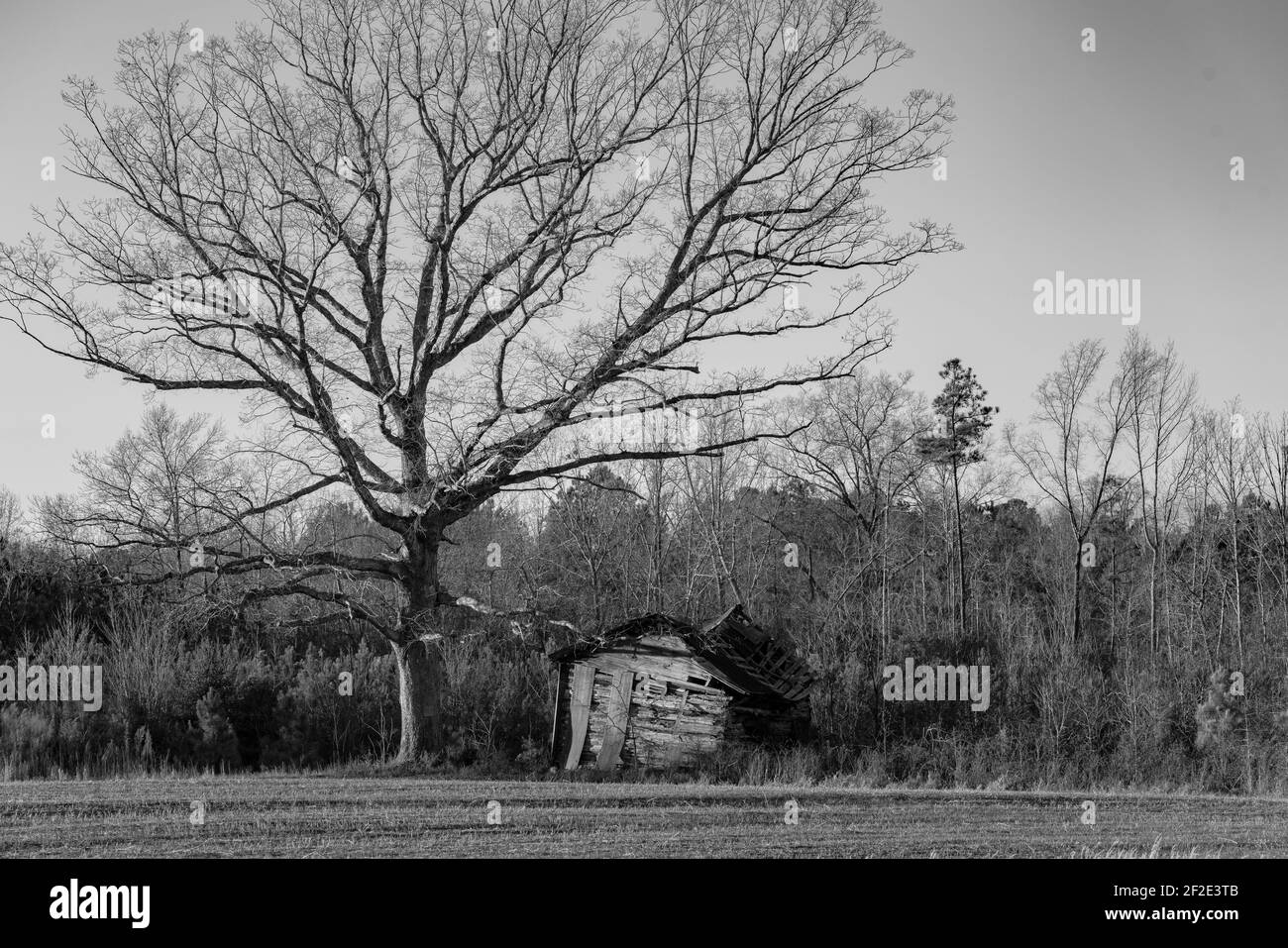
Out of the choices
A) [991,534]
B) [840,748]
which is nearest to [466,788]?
[840,748]

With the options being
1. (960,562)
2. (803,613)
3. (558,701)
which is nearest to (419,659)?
(558,701)

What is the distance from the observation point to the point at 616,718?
23.8 metres

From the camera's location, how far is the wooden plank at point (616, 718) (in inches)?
925

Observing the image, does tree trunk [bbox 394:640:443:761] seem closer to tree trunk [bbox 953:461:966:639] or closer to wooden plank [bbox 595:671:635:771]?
wooden plank [bbox 595:671:635:771]

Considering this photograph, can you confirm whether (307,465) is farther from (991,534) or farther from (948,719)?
(991,534)

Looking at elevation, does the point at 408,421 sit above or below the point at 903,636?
above

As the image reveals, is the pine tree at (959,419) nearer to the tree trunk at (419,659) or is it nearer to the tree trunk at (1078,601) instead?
the tree trunk at (1078,601)

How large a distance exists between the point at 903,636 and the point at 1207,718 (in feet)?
26.3

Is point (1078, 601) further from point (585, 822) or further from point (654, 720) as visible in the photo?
point (585, 822)

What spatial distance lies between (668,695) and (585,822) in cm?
1155

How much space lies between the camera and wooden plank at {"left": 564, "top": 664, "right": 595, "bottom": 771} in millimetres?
24172

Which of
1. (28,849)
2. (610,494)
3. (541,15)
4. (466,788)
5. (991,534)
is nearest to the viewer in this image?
(28,849)

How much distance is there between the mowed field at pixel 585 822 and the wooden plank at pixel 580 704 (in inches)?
290

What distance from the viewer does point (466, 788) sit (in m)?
15.8
